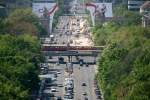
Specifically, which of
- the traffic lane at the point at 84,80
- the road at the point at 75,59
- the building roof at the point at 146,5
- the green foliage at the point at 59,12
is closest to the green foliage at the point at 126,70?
the traffic lane at the point at 84,80

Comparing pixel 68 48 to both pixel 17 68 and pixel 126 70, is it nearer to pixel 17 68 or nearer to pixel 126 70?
pixel 126 70

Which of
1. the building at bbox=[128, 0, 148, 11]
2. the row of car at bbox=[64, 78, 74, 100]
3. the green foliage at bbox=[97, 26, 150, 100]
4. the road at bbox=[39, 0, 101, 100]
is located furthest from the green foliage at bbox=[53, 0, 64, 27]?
the row of car at bbox=[64, 78, 74, 100]

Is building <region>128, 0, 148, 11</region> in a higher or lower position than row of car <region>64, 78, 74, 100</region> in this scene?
→ higher

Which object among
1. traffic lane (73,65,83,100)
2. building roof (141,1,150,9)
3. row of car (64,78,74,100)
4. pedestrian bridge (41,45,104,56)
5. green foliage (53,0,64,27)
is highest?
building roof (141,1,150,9)

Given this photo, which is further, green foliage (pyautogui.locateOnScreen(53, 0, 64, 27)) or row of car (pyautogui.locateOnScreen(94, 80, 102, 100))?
green foliage (pyautogui.locateOnScreen(53, 0, 64, 27))

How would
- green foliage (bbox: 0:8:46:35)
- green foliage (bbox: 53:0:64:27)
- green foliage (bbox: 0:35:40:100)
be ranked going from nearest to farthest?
green foliage (bbox: 0:35:40:100) → green foliage (bbox: 0:8:46:35) → green foliage (bbox: 53:0:64:27)

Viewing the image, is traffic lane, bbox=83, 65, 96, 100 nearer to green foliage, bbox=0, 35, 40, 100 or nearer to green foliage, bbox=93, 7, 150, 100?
green foliage, bbox=93, 7, 150, 100

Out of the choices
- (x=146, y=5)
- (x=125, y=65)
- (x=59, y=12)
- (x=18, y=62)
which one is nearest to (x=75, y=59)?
(x=18, y=62)

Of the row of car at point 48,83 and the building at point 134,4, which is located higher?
the building at point 134,4

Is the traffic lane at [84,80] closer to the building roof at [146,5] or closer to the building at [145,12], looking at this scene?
the building at [145,12]

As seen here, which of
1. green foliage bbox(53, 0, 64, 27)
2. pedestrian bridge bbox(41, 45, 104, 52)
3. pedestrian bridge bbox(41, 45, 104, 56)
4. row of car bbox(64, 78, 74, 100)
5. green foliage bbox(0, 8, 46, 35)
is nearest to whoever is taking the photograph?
row of car bbox(64, 78, 74, 100)
